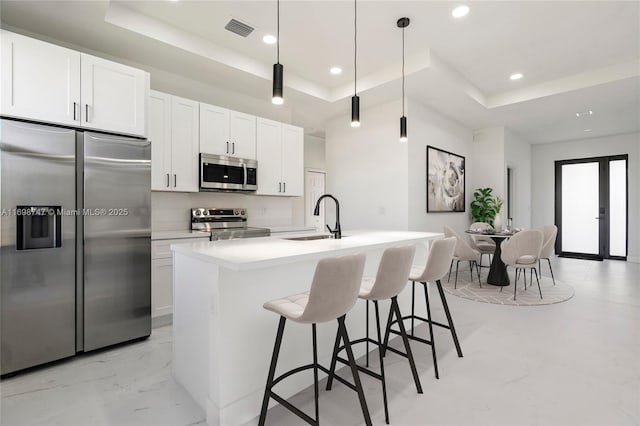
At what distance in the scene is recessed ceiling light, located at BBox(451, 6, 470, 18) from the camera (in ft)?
9.36

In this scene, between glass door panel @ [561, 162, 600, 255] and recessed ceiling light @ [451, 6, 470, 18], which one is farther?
glass door panel @ [561, 162, 600, 255]

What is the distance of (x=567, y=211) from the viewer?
7609mm

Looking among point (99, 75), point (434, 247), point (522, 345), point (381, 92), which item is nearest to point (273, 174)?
point (381, 92)

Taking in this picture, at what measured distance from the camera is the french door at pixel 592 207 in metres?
6.93

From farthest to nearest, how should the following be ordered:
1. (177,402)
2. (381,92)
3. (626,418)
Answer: (381,92) → (177,402) → (626,418)

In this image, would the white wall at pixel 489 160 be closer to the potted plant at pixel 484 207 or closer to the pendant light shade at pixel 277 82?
the potted plant at pixel 484 207

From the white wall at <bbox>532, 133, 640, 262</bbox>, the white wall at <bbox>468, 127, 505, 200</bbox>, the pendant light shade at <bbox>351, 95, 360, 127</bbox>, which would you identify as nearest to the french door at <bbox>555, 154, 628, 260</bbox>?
the white wall at <bbox>532, 133, 640, 262</bbox>

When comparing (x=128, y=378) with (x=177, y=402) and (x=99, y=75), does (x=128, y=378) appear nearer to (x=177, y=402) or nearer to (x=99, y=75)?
(x=177, y=402)

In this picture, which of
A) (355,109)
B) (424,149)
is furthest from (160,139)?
(424,149)

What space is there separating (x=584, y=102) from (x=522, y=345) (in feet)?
14.0

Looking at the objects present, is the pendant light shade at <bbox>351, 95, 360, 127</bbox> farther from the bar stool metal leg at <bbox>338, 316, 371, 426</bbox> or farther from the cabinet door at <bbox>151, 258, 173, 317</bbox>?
the cabinet door at <bbox>151, 258, 173, 317</bbox>

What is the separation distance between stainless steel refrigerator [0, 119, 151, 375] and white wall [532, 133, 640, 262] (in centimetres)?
875

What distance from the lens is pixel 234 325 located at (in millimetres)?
1688

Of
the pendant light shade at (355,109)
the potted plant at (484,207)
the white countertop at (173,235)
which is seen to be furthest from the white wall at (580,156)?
the white countertop at (173,235)
